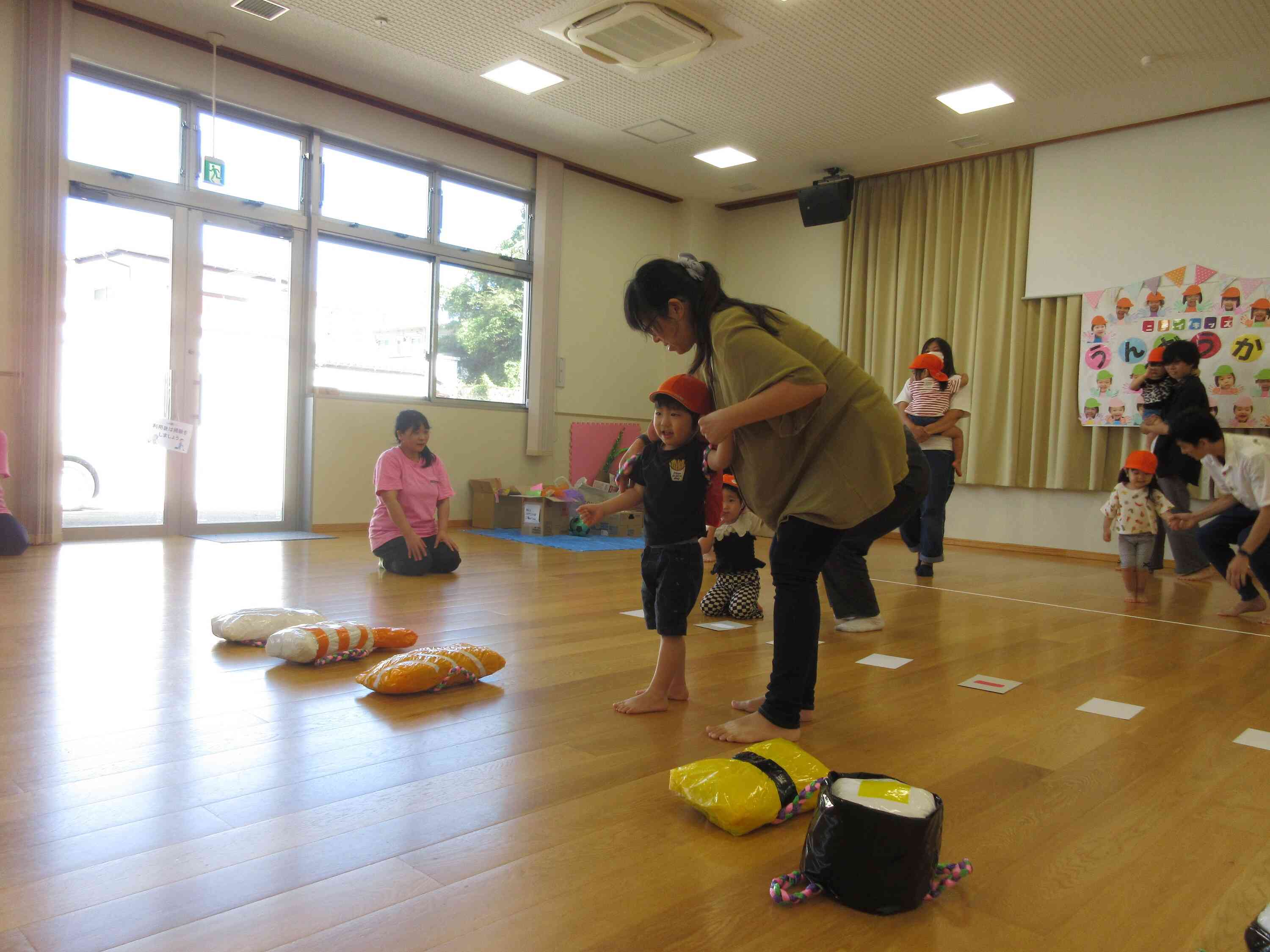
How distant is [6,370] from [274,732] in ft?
13.2

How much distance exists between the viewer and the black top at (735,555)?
138 inches

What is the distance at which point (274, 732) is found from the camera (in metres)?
1.91

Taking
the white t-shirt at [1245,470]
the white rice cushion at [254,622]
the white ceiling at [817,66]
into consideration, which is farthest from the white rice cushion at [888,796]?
the white ceiling at [817,66]

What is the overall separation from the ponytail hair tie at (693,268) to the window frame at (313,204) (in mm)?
4557

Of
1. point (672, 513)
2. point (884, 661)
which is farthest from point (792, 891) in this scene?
point (884, 661)

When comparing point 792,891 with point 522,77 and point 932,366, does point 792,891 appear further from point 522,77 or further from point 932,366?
point 522,77

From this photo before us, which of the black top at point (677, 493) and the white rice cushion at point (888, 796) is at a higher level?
the black top at point (677, 493)

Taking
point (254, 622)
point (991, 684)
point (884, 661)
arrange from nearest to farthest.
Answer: point (991, 684)
point (254, 622)
point (884, 661)

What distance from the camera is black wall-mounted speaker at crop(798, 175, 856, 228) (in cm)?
714

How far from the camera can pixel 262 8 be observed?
15.7ft

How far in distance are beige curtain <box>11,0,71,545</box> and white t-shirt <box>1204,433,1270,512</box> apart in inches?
223

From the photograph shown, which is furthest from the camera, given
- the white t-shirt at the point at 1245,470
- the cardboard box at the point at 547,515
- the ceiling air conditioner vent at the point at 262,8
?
the cardboard box at the point at 547,515

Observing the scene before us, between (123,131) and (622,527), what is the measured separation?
402 centimetres

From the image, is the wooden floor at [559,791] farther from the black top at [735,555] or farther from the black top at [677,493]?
the black top at [677,493]
